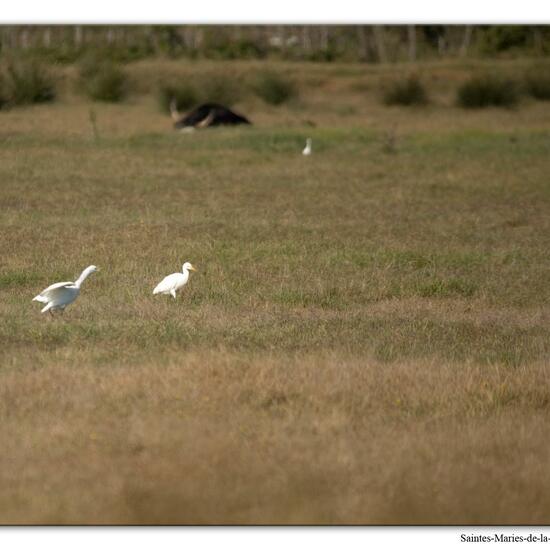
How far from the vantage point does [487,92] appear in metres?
29.3

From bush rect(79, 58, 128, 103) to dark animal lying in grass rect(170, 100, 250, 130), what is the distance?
145 centimetres

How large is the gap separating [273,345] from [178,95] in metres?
21.4

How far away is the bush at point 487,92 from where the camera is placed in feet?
95.1

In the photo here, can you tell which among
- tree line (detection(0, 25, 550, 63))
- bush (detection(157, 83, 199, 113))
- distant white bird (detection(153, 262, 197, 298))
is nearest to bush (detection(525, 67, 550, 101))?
tree line (detection(0, 25, 550, 63))

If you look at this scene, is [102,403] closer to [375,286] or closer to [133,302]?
[133,302]

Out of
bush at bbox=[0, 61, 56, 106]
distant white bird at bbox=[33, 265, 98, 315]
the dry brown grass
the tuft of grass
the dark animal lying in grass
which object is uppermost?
the dry brown grass

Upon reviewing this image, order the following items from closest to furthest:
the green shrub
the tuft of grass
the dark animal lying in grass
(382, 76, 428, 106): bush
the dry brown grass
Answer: the dry brown grass, the tuft of grass, the dark animal lying in grass, (382, 76, 428, 106): bush, the green shrub

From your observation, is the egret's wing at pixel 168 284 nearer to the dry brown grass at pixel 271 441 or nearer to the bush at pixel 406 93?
the dry brown grass at pixel 271 441

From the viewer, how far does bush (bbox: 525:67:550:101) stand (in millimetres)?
29578

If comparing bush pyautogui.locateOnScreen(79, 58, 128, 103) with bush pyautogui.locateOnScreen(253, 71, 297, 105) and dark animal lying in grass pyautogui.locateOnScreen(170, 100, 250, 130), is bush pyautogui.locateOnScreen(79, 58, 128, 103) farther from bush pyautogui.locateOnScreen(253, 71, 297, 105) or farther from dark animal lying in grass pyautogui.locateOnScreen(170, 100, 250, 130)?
bush pyautogui.locateOnScreen(253, 71, 297, 105)

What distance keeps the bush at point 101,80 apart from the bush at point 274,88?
438cm

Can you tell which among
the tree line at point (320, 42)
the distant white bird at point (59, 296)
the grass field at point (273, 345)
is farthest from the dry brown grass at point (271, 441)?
the tree line at point (320, 42)

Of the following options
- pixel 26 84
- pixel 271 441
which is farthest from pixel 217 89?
pixel 271 441

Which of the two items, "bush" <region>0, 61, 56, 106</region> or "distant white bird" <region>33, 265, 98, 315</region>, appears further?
"bush" <region>0, 61, 56, 106</region>
